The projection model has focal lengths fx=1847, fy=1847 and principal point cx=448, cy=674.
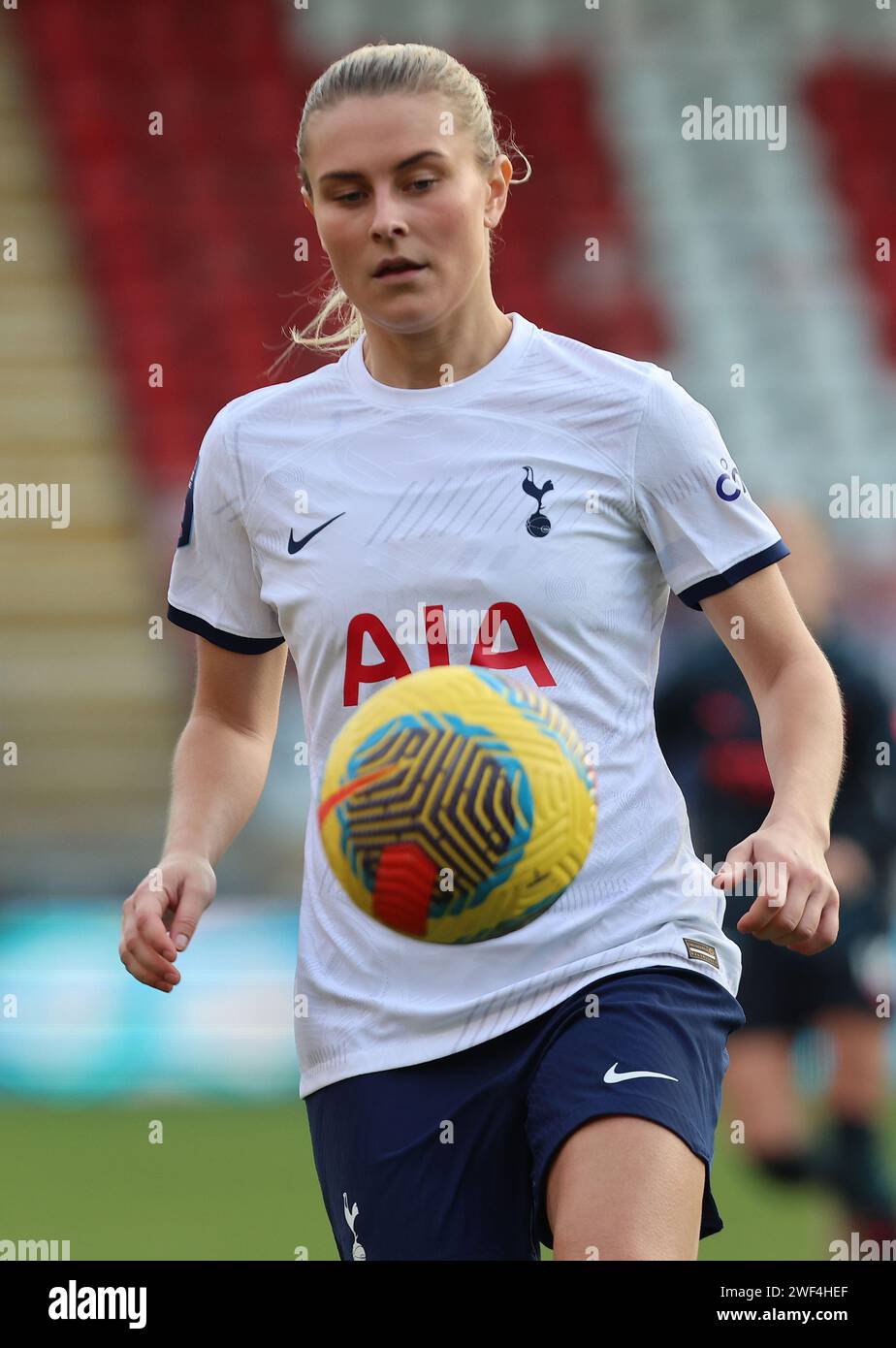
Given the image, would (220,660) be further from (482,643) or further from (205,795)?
(482,643)

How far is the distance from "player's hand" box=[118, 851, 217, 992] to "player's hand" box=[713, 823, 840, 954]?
0.79m

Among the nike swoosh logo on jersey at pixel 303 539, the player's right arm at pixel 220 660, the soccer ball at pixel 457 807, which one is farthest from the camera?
the player's right arm at pixel 220 660

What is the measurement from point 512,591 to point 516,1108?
71 centimetres

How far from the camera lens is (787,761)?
2.58 metres

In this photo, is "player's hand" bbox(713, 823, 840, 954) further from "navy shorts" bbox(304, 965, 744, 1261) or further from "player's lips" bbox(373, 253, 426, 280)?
"player's lips" bbox(373, 253, 426, 280)

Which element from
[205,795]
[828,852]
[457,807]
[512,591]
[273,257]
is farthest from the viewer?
[273,257]

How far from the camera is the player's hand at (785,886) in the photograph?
2.27 metres

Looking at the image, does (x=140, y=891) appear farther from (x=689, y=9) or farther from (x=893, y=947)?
(x=689, y=9)

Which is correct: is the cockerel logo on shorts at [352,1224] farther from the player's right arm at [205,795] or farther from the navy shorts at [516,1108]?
the player's right arm at [205,795]

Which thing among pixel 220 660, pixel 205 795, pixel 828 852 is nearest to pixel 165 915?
pixel 205 795

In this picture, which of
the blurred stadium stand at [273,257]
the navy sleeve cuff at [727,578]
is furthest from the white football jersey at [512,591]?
the blurred stadium stand at [273,257]

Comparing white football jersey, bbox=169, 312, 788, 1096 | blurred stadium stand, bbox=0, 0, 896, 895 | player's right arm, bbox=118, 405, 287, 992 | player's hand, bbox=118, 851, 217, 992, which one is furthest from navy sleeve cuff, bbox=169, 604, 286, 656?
blurred stadium stand, bbox=0, 0, 896, 895

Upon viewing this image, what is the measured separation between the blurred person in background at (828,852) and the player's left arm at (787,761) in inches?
97.8

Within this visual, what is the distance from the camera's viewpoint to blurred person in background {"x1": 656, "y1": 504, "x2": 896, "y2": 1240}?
5.14 m
